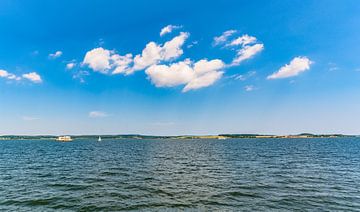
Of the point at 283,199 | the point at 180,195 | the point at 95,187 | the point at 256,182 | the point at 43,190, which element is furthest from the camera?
the point at 256,182

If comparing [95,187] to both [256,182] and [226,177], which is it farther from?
[256,182]

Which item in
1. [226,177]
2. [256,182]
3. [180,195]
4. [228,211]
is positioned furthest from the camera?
[226,177]

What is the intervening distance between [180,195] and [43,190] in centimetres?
1629

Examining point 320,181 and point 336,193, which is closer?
point 336,193

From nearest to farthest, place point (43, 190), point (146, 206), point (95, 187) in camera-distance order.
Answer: point (146, 206) → point (43, 190) → point (95, 187)

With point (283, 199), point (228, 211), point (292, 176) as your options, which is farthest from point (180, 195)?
point (292, 176)

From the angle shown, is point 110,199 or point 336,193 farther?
point 336,193

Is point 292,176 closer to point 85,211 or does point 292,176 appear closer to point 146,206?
point 146,206

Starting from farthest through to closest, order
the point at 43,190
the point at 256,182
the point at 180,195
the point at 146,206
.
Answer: the point at 256,182 < the point at 43,190 < the point at 180,195 < the point at 146,206

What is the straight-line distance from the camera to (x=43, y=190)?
2573cm

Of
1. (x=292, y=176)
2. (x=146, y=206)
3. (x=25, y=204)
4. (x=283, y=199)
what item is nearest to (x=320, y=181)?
(x=292, y=176)

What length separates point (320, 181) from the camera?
30.3 meters

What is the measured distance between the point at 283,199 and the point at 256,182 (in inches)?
296

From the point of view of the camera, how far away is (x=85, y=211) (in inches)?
754
